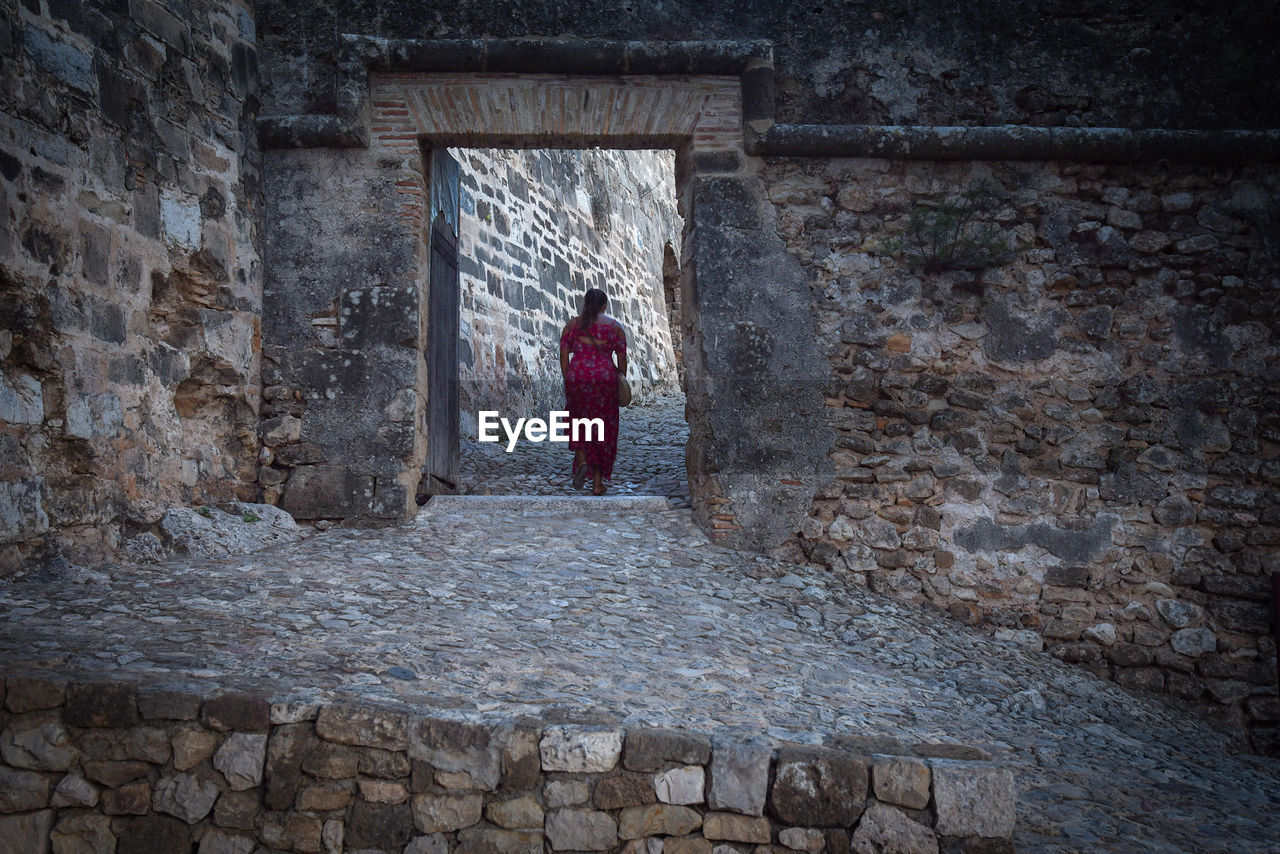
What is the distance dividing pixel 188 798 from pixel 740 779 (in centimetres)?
161

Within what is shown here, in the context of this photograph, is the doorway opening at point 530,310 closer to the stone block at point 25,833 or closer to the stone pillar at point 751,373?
the stone pillar at point 751,373

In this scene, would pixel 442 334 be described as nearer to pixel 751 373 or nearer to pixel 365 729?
pixel 751 373

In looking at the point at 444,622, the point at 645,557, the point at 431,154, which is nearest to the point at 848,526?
the point at 645,557

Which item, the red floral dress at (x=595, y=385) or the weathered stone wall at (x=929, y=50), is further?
the red floral dress at (x=595, y=385)

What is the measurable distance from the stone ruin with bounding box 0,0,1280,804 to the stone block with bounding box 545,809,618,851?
254 centimetres

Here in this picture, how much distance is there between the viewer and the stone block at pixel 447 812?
2.64m

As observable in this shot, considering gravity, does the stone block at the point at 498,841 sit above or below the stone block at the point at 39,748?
below

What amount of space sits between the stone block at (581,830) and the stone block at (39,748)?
4.68 feet

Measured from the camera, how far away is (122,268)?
13.9ft

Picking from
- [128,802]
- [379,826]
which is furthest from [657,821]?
[128,802]

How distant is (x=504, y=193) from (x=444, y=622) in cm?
601

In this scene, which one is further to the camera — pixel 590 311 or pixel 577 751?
pixel 590 311

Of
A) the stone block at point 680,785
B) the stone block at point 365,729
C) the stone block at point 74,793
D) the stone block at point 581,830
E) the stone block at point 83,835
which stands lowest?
the stone block at point 83,835

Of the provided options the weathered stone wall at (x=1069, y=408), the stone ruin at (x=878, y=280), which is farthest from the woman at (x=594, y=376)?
the weathered stone wall at (x=1069, y=408)
